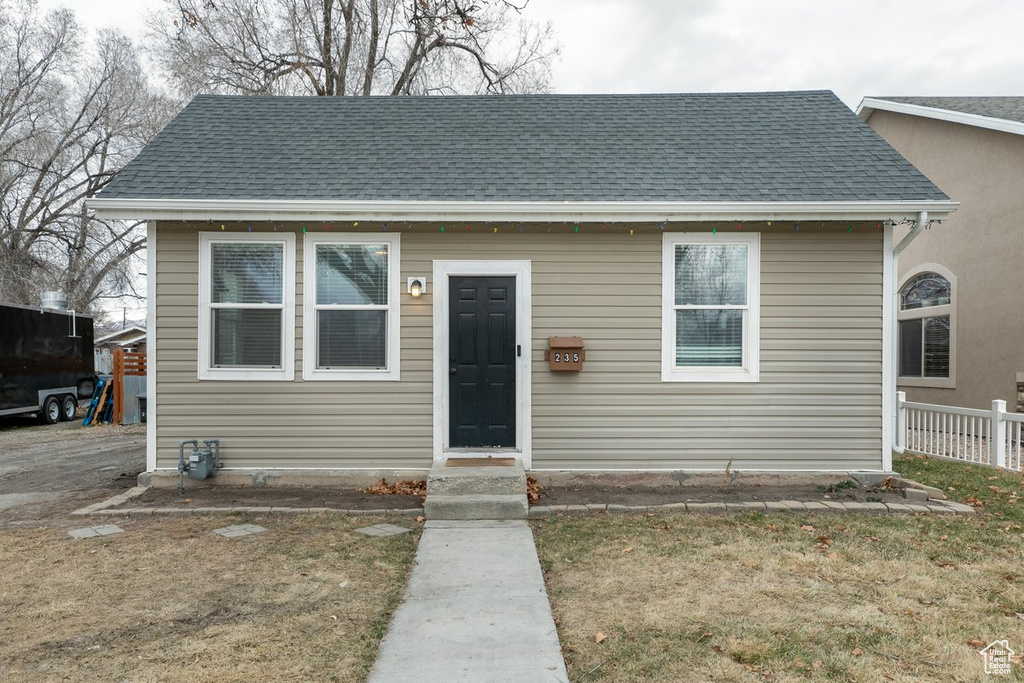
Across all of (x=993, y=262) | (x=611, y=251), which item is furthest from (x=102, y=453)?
(x=993, y=262)

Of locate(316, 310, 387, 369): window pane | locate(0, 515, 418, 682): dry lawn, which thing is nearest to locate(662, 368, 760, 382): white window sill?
locate(316, 310, 387, 369): window pane

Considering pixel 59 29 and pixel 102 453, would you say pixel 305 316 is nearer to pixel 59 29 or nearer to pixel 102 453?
pixel 102 453

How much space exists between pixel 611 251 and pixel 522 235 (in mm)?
941

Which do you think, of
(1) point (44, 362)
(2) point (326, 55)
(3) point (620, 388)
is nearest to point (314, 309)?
(3) point (620, 388)

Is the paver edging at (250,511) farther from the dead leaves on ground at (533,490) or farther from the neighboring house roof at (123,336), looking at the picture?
the neighboring house roof at (123,336)

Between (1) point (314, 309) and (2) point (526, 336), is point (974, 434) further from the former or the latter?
(1) point (314, 309)

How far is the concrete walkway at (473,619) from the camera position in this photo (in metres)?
2.81

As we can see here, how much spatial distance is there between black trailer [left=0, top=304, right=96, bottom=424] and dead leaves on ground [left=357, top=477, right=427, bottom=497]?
1004 centimetres

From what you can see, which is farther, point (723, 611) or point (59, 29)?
point (59, 29)

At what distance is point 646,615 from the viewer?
3.38 meters

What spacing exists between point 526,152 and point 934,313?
8.95 m

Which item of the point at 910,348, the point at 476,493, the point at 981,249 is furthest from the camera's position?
the point at 910,348

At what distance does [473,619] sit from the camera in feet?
11.0

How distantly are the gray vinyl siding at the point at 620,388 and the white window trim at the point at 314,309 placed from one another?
0.24ft
